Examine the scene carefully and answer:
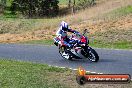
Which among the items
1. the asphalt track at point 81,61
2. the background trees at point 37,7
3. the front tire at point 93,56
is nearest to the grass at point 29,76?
the asphalt track at point 81,61

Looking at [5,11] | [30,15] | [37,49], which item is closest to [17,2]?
[30,15]

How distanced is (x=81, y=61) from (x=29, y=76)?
5.26 meters

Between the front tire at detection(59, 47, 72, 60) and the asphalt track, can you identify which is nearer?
the asphalt track

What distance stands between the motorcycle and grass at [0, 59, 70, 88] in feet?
10.1

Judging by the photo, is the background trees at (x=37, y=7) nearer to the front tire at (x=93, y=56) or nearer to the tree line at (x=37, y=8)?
the tree line at (x=37, y=8)

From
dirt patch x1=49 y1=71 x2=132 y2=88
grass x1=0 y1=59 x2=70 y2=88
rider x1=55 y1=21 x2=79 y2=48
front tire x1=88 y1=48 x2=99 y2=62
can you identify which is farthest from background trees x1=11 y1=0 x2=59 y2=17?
dirt patch x1=49 y1=71 x2=132 y2=88

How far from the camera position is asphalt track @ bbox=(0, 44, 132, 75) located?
1544 centimetres

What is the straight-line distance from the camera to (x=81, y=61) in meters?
17.5

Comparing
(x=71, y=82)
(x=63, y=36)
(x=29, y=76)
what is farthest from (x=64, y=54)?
(x=71, y=82)

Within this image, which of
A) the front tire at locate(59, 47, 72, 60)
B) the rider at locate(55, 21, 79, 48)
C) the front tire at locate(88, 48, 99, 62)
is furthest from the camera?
the front tire at locate(59, 47, 72, 60)

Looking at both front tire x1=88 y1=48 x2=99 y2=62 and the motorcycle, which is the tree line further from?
front tire x1=88 y1=48 x2=99 y2=62

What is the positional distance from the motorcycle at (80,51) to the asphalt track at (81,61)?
0.25 meters

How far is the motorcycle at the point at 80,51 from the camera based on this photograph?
679 inches

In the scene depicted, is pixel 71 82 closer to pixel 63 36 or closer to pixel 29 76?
pixel 29 76
